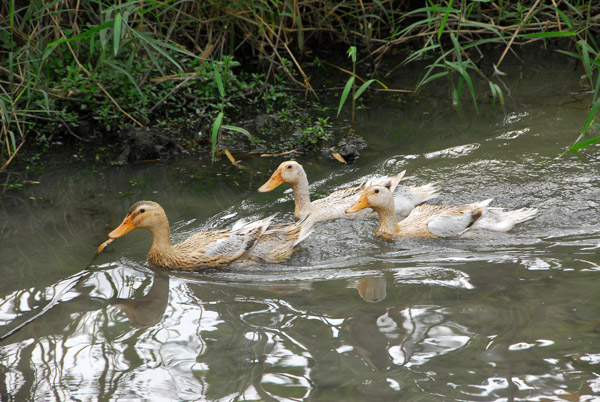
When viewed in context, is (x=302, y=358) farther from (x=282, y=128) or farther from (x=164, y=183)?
(x=282, y=128)

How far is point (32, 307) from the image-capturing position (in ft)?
16.1

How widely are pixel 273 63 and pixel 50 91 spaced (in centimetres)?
284

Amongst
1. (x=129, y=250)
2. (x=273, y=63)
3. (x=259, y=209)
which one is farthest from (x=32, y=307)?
(x=273, y=63)

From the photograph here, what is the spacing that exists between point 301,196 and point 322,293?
6.45 feet

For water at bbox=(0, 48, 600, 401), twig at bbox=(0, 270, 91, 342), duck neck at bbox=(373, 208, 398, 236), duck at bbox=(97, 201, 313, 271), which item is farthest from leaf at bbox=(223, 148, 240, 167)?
twig at bbox=(0, 270, 91, 342)

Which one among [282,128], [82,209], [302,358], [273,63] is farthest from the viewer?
[273,63]

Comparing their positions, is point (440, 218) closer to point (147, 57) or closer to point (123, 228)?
point (123, 228)

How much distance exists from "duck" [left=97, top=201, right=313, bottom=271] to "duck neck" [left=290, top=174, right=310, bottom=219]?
772mm

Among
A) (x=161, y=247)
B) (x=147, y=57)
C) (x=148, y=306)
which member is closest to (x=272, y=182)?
(x=161, y=247)

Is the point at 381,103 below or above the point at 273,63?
below

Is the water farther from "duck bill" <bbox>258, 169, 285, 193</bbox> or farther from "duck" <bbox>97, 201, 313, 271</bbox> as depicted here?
"duck bill" <bbox>258, 169, 285, 193</bbox>

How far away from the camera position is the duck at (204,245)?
18.8ft

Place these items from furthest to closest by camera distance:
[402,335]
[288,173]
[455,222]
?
[288,173] < [455,222] < [402,335]

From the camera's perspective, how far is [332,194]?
22.3 feet
